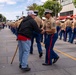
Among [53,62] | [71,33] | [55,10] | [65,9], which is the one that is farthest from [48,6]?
[53,62]

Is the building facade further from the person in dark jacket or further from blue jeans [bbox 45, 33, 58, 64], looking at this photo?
the person in dark jacket

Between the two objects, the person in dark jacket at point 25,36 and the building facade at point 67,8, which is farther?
the building facade at point 67,8

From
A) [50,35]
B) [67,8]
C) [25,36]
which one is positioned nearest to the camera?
[25,36]

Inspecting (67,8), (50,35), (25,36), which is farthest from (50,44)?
(67,8)

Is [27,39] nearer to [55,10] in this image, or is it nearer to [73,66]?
[73,66]

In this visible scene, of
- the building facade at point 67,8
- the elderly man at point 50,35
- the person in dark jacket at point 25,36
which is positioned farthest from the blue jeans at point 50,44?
the building facade at point 67,8

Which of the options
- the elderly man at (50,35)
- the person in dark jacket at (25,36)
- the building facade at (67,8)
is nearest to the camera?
the person in dark jacket at (25,36)

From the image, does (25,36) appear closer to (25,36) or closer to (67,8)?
(25,36)

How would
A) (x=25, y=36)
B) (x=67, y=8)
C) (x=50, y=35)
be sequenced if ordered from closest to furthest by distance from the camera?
1. (x=25, y=36)
2. (x=50, y=35)
3. (x=67, y=8)

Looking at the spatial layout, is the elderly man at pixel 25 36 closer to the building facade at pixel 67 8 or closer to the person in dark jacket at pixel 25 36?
the person in dark jacket at pixel 25 36

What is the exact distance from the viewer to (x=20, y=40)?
8.20 m

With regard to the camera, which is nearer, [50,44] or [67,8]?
[50,44]

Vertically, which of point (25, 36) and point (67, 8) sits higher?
point (25, 36)

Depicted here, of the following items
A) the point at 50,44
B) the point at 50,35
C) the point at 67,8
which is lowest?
the point at 67,8
